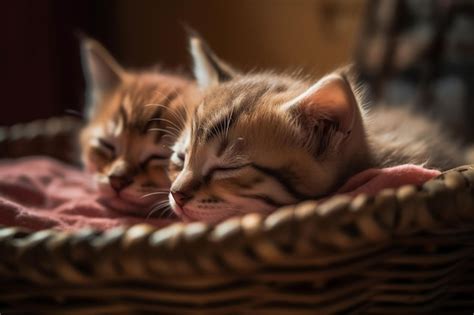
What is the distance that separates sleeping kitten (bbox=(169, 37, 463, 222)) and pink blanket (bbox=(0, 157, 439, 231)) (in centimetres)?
6

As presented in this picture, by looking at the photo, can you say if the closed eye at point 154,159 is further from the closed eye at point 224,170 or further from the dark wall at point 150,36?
the dark wall at point 150,36

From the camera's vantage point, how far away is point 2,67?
2.29 meters

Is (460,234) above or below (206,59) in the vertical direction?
below

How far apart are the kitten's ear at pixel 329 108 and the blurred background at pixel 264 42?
0.74 m

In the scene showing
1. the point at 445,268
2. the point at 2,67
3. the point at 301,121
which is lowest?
the point at 445,268

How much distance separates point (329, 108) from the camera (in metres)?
0.79

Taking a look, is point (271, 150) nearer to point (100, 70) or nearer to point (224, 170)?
point (224, 170)

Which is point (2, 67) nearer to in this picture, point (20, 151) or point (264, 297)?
point (20, 151)

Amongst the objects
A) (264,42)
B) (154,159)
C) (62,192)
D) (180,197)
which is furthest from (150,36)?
(180,197)

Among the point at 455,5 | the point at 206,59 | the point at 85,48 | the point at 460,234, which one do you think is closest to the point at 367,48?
the point at 455,5

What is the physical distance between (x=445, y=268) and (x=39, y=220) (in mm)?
647

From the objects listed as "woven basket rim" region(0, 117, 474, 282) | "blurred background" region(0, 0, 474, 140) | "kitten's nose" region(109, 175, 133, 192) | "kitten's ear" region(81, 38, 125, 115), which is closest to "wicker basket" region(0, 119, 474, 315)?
"woven basket rim" region(0, 117, 474, 282)

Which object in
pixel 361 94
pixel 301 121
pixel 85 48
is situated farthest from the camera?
pixel 85 48

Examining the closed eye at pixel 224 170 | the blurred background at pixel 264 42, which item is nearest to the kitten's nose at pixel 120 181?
the closed eye at pixel 224 170
